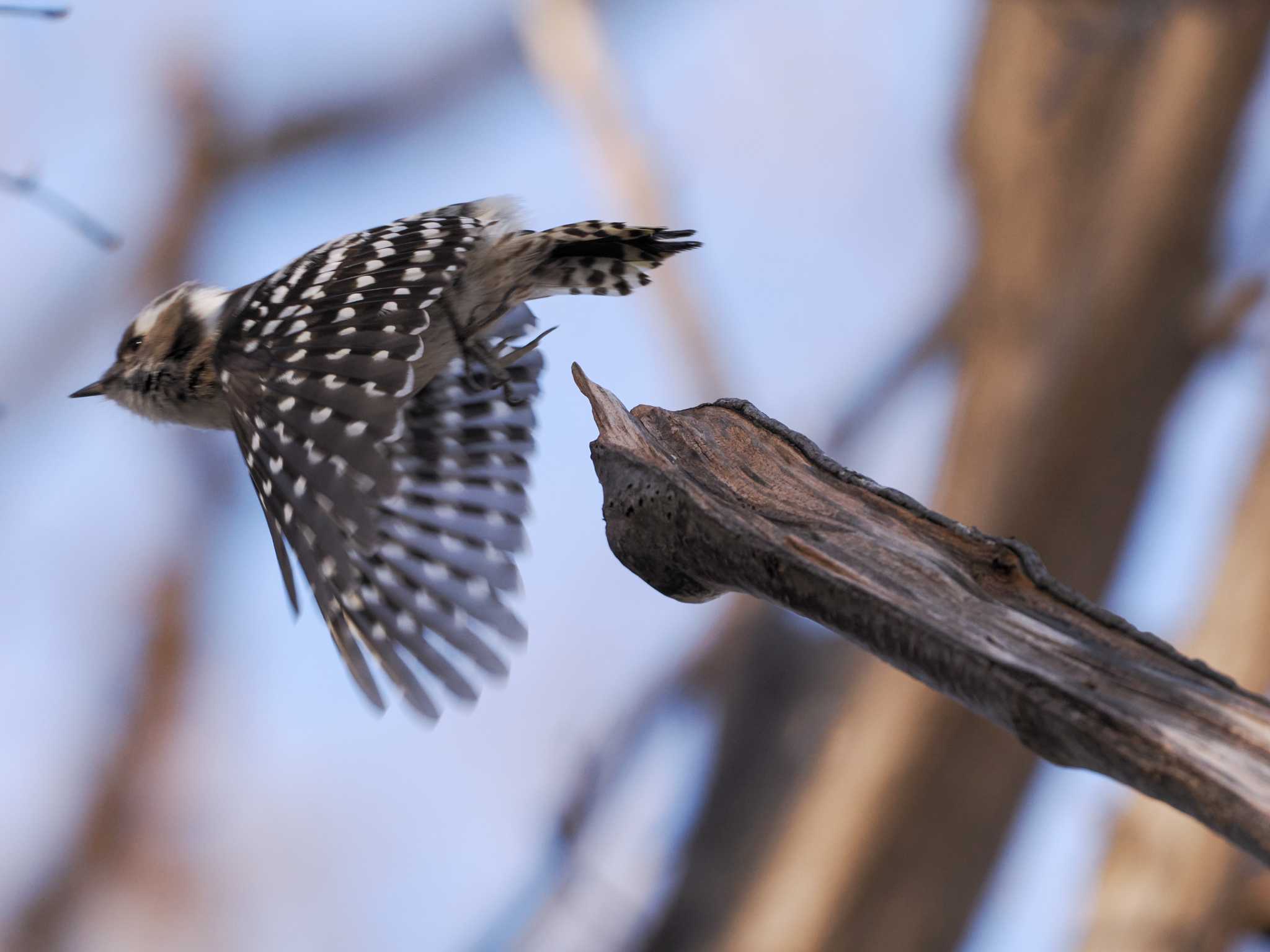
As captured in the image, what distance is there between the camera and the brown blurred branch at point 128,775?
20.0 ft

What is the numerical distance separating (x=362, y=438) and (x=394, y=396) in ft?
0.35

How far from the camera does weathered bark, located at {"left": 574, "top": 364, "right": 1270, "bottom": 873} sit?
1.54 meters

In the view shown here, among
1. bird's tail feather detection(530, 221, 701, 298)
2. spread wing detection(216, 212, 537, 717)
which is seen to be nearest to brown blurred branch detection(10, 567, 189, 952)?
spread wing detection(216, 212, 537, 717)

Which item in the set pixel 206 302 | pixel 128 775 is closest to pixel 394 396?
pixel 206 302

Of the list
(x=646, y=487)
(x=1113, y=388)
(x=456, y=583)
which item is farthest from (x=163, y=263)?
(x=646, y=487)

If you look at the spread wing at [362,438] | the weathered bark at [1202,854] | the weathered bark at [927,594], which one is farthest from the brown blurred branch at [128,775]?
the weathered bark at [927,594]

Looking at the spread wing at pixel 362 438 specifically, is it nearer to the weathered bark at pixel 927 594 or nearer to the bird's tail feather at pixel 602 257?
the bird's tail feather at pixel 602 257

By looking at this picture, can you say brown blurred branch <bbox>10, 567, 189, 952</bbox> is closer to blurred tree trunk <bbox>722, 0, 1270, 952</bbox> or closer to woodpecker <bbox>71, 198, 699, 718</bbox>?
woodpecker <bbox>71, 198, 699, 718</bbox>

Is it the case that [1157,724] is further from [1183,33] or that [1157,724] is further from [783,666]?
[1183,33]

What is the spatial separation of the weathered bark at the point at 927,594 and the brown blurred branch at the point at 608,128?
3.48 m

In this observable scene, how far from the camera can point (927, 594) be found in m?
1.77

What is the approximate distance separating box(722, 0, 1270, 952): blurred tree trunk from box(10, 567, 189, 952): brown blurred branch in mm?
3321

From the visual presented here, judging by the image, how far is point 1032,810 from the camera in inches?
197

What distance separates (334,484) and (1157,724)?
158cm
